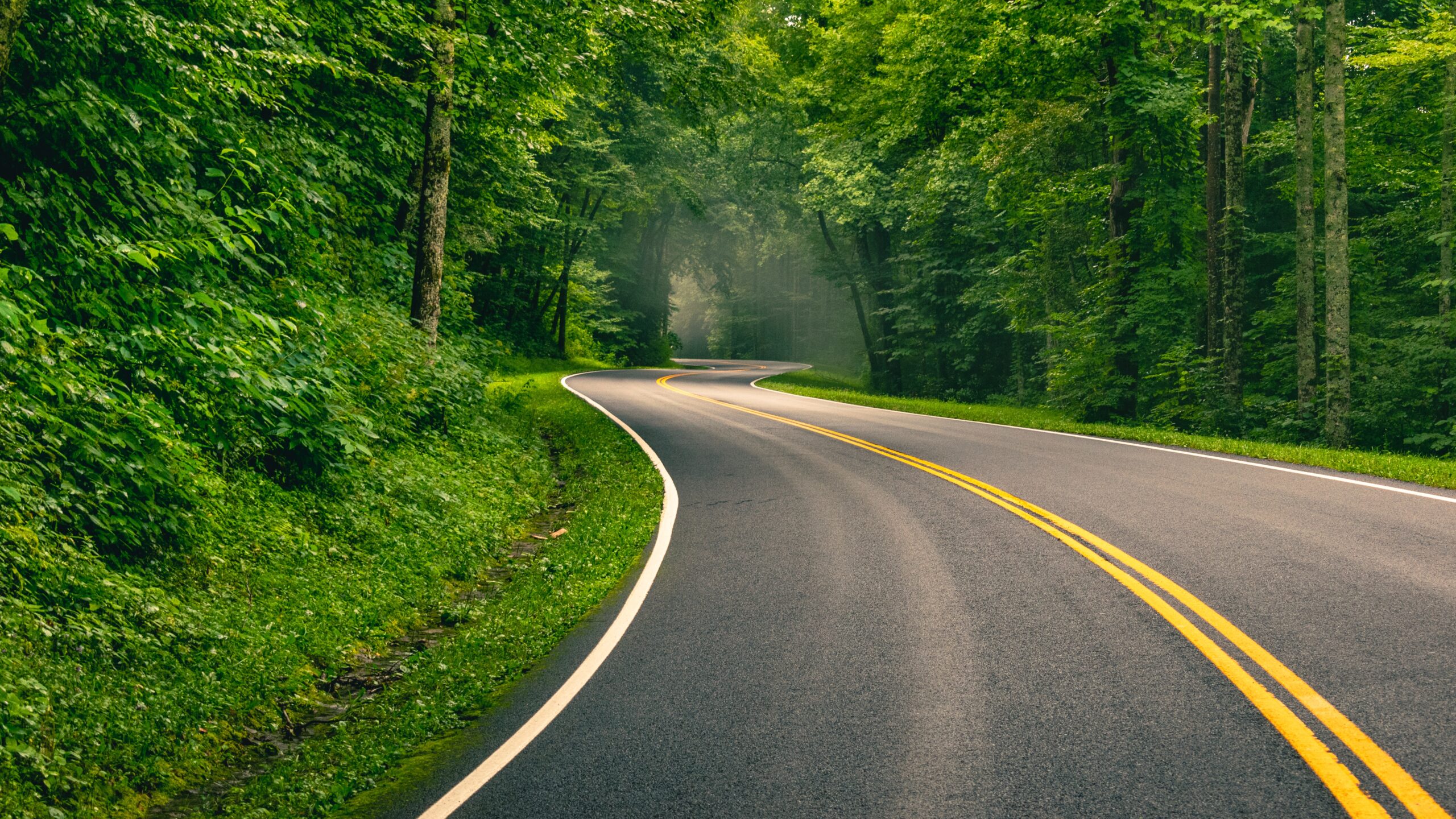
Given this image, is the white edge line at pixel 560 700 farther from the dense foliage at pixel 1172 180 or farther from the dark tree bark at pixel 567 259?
the dark tree bark at pixel 567 259

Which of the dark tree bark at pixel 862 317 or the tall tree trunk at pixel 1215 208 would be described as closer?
the tall tree trunk at pixel 1215 208

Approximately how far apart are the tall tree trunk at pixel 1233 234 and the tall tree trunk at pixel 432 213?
15.5m

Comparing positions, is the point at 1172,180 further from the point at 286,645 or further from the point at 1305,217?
the point at 286,645

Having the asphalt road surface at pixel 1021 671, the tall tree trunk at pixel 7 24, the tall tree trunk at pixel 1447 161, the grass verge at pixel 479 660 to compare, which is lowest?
the grass verge at pixel 479 660

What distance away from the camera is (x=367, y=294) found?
1246 cm

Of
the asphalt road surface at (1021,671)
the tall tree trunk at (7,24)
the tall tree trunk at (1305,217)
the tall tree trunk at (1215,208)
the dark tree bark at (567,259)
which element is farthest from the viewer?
the dark tree bark at (567,259)

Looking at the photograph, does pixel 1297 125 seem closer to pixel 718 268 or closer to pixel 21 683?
pixel 21 683

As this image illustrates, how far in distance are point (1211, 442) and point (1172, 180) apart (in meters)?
9.75

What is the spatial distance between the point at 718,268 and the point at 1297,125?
44.6m

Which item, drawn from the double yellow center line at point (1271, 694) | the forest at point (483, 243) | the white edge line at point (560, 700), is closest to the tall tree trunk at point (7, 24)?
the forest at point (483, 243)

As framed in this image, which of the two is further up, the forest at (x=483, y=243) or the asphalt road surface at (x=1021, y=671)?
the forest at (x=483, y=243)

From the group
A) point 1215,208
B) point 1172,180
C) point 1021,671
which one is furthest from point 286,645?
point 1172,180

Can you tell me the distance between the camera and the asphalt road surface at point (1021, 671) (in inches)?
136

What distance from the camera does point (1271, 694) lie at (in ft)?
13.5
